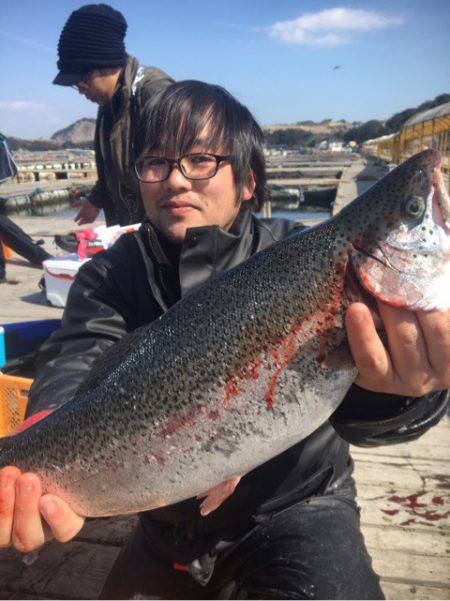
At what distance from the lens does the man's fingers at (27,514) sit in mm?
1959

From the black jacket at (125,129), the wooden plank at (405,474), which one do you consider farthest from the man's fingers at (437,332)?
the black jacket at (125,129)

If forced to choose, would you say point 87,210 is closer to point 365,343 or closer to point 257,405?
point 257,405

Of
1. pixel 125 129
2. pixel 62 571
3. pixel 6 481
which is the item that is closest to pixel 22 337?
A: pixel 125 129

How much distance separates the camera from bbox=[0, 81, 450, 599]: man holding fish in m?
1.77

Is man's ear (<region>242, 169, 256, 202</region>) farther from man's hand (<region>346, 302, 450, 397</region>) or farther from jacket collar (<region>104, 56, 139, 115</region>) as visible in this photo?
jacket collar (<region>104, 56, 139, 115</region>)

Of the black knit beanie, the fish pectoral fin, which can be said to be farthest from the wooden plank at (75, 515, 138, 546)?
the black knit beanie

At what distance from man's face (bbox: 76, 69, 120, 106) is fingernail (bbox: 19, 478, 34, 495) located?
4.27m

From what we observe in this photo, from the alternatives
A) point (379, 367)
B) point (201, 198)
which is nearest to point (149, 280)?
point (201, 198)

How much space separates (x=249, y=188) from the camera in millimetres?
2963

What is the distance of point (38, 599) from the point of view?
98.6 inches

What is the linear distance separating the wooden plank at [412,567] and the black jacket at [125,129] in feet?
11.4

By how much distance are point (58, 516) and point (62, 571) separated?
96 centimetres

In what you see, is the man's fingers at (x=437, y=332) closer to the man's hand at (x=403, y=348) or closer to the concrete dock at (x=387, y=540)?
the man's hand at (x=403, y=348)

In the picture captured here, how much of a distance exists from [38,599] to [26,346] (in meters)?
3.05
